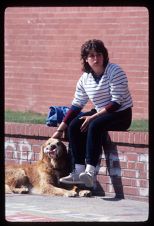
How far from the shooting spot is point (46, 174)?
28.7 feet

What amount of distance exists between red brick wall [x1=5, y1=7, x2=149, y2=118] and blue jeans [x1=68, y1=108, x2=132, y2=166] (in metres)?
2.96

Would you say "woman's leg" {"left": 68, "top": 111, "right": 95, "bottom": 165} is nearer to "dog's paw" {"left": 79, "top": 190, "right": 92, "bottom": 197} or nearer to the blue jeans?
the blue jeans

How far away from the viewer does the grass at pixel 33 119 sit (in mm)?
9852

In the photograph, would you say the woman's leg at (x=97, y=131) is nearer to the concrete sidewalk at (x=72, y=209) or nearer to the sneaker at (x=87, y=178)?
the sneaker at (x=87, y=178)

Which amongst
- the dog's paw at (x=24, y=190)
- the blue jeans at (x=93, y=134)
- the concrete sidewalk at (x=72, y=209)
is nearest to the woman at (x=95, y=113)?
the blue jeans at (x=93, y=134)

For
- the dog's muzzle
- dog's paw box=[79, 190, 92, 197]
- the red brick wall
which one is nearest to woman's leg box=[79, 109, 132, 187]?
dog's paw box=[79, 190, 92, 197]

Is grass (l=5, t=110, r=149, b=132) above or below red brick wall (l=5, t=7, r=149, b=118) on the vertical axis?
below

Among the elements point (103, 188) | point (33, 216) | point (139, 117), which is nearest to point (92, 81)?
point (103, 188)

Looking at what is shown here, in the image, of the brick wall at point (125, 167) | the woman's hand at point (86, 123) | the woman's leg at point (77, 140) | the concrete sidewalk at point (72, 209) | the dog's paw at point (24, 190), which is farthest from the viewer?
the dog's paw at point (24, 190)

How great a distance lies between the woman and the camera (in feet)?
27.5

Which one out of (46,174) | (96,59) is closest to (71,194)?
(46,174)

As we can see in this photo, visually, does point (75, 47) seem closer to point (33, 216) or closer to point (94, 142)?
point (94, 142)

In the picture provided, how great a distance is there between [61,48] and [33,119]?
1.77 m

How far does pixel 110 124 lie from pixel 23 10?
4725 mm
